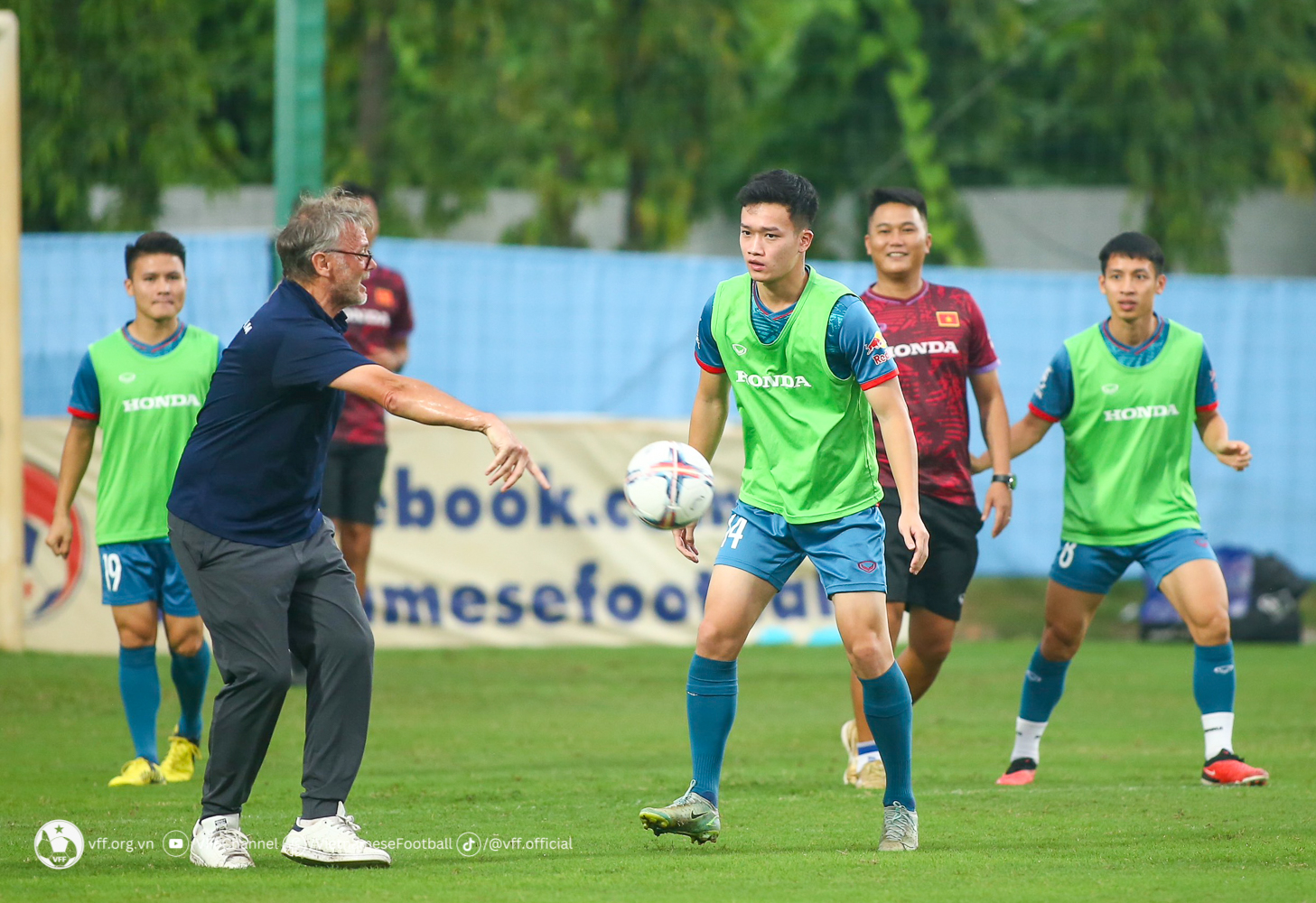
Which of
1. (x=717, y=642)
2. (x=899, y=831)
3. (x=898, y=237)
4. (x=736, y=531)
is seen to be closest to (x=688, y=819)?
(x=717, y=642)

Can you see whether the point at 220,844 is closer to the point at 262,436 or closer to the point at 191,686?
the point at 262,436

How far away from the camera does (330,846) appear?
17.3 feet

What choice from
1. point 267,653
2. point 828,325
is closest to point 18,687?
point 267,653

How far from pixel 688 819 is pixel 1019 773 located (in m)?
2.42

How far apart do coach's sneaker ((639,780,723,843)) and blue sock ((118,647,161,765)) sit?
2.90 meters

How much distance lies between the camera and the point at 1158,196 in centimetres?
1966

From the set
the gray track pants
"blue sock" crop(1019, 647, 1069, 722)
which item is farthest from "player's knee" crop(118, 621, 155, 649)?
"blue sock" crop(1019, 647, 1069, 722)

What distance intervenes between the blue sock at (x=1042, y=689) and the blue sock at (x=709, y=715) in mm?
2307

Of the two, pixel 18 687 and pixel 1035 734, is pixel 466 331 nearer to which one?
pixel 18 687

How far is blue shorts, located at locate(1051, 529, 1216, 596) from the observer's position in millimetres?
7469

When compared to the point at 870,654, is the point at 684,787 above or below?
below

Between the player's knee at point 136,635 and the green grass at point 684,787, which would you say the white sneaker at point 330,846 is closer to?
the green grass at point 684,787

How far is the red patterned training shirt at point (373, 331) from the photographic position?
32.8ft

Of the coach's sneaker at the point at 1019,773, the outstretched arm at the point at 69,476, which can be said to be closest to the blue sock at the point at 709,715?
the coach's sneaker at the point at 1019,773
